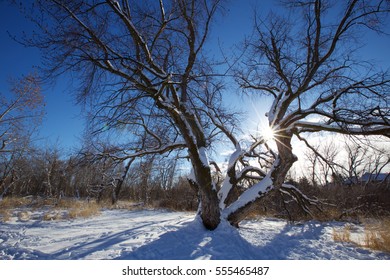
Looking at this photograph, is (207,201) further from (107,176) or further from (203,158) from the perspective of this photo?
(107,176)

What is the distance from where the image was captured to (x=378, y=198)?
1143 centimetres

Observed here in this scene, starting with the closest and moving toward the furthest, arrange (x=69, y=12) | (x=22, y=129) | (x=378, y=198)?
(x=69, y=12) < (x=378, y=198) < (x=22, y=129)

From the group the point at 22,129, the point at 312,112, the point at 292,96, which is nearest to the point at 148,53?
the point at 292,96

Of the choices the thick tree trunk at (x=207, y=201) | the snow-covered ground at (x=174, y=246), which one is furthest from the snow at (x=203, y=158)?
the snow-covered ground at (x=174, y=246)

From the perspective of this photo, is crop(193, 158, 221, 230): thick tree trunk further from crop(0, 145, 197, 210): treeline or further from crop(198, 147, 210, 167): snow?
crop(0, 145, 197, 210): treeline

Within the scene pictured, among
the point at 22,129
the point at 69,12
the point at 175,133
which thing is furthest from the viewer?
the point at 22,129

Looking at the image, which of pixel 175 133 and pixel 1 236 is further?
pixel 175 133

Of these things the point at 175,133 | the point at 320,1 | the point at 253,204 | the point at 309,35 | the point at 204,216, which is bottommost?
the point at 204,216

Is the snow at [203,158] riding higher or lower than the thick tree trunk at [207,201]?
higher

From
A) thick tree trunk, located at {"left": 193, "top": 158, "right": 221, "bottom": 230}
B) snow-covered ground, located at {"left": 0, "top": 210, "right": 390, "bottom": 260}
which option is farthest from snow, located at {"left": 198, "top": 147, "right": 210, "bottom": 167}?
snow-covered ground, located at {"left": 0, "top": 210, "right": 390, "bottom": 260}

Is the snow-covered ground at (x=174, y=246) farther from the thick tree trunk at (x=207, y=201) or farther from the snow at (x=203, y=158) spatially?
the snow at (x=203, y=158)

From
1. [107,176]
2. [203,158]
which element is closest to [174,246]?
[203,158]

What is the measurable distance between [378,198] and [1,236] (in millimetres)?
17126
